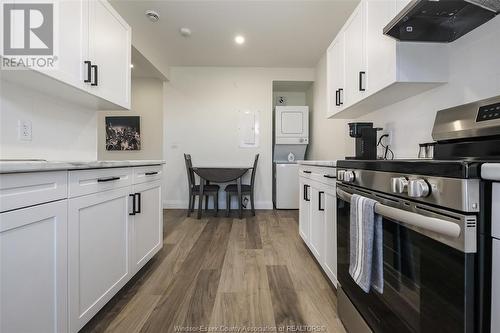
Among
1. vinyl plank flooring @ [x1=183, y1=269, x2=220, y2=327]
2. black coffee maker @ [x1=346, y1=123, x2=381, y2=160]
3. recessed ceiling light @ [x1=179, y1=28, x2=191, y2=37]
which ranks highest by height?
recessed ceiling light @ [x1=179, y1=28, x2=191, y2=37]

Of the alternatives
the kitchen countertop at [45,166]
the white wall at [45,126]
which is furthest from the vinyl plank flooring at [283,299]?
the white wall at [45,126]

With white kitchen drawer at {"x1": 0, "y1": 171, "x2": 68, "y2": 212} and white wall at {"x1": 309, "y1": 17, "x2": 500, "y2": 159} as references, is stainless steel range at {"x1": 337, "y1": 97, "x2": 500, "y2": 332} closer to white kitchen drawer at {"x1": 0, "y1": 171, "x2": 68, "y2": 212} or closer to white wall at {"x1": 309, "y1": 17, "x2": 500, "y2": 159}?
white wall at {"x1": 309, "y1": 17, "x2": 500, "y2": 159}

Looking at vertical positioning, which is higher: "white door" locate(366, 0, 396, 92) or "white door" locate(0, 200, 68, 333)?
"white door" locate(366, 0, 396, 92)

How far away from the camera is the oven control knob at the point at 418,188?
0.64 meters

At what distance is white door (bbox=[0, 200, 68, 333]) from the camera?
77 centimetres

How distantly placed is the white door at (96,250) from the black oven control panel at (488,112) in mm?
1790

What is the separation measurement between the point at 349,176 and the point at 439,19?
0.85m

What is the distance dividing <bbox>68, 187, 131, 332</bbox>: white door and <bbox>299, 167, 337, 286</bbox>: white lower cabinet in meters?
1.34

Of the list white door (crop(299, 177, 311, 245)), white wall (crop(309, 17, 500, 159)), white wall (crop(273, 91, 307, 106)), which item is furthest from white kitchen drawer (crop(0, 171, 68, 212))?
white wall (crop(273, 91, 307, 106))

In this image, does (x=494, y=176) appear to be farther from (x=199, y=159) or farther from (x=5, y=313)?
(x=199, y=159)

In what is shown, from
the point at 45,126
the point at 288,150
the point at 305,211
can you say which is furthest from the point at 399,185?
the point at 288,150

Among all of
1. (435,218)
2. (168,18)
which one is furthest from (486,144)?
(168,18)

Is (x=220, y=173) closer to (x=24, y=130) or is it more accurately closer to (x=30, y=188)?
(x=24, y=130)

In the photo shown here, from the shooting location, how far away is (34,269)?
86 centimetres
